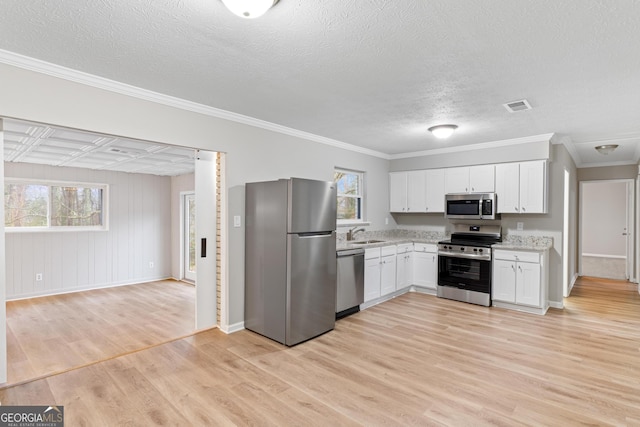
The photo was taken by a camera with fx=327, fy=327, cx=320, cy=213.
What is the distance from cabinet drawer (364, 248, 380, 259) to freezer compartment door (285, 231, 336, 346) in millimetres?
907

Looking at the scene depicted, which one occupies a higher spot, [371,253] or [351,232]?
[351,232]

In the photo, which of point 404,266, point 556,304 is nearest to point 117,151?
point 404,266

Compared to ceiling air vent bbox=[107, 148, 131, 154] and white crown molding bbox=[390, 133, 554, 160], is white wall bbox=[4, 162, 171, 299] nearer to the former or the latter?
ceiling air vent bbox=[107, 148, 131, 154]

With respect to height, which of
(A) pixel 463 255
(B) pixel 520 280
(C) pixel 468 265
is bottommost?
(B) pixel 520 280

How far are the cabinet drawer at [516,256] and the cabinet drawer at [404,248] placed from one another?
1.34m

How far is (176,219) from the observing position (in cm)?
743

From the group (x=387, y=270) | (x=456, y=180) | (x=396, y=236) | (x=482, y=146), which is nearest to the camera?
(x=387, y=270)

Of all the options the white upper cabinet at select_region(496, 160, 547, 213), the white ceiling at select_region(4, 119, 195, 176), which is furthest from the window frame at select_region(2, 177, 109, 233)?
the white upper cabinet at select_region(496, 160, 547, 213)

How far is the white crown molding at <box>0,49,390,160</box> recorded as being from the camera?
95.4 inches

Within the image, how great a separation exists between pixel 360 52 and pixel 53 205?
6.56 meters

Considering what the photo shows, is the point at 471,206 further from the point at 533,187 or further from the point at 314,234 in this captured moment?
the point at 314,234

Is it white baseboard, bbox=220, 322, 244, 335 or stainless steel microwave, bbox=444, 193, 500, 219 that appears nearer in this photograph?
white baseboard, bbox=220, 322, 244, 335

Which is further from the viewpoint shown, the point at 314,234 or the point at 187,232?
the point at 187,232

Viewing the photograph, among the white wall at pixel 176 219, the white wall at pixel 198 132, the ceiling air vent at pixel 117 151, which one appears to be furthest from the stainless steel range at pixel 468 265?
the white wall at pixel 176 219
